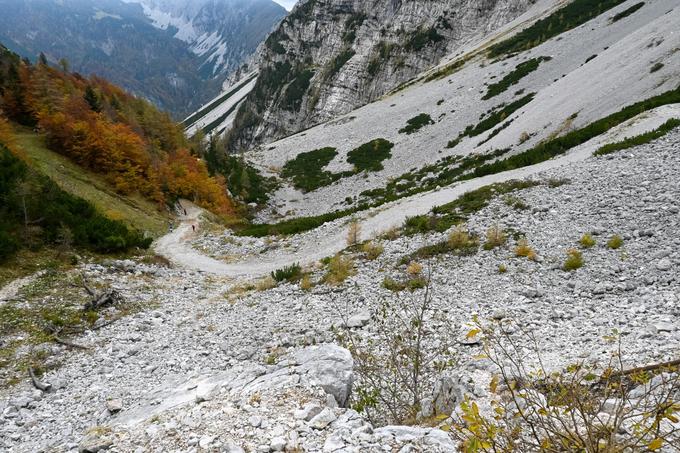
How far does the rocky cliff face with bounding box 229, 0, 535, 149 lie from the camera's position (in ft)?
371

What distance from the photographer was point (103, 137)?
37.6 meters

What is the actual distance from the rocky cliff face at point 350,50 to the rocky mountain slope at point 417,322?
86.3 m

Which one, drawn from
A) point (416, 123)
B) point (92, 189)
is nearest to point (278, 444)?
point (92, 189)

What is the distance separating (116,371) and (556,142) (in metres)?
31.0

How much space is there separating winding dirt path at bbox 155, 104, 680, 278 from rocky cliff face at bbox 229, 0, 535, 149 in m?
98.3

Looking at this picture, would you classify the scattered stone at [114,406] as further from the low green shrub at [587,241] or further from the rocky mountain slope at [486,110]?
the rocky mountain slope at [486,110]

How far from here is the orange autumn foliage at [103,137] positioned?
37406mm

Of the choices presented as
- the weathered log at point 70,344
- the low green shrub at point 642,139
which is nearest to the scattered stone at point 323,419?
the weathered log at point 70,344

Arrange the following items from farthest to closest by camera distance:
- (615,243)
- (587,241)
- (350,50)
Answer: (350,50)
(587,241)
(615,243)

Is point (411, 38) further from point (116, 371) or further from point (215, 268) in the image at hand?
point (116, 371)

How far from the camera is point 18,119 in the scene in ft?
140

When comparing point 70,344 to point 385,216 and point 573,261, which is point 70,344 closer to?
point 573,261

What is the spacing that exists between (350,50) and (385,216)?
120 metres

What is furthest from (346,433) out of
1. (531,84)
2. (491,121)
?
(531,84)
